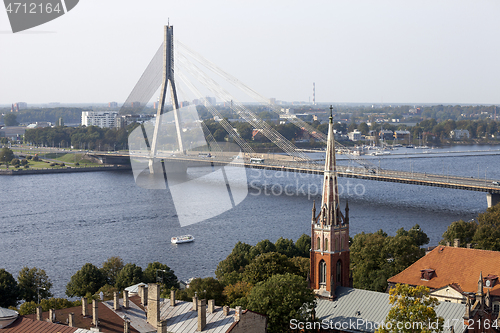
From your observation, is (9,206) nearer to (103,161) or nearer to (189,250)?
(189,250)

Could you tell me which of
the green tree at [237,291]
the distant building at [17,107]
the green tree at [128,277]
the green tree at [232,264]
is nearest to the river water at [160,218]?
the green tree at [232,264]

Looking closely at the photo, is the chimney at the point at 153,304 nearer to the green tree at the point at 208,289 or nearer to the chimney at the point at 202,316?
the chimney at the point at 202,316

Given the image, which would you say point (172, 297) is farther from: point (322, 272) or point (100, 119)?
point (100, 119)


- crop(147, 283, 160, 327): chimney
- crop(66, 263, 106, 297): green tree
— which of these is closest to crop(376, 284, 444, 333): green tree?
crop(147, 283, 160, 327): chimney

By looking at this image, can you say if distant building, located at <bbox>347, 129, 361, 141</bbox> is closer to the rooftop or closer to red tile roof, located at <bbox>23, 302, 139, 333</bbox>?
the rooftop

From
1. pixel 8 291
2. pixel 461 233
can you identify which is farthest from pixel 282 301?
pixel 461 233
